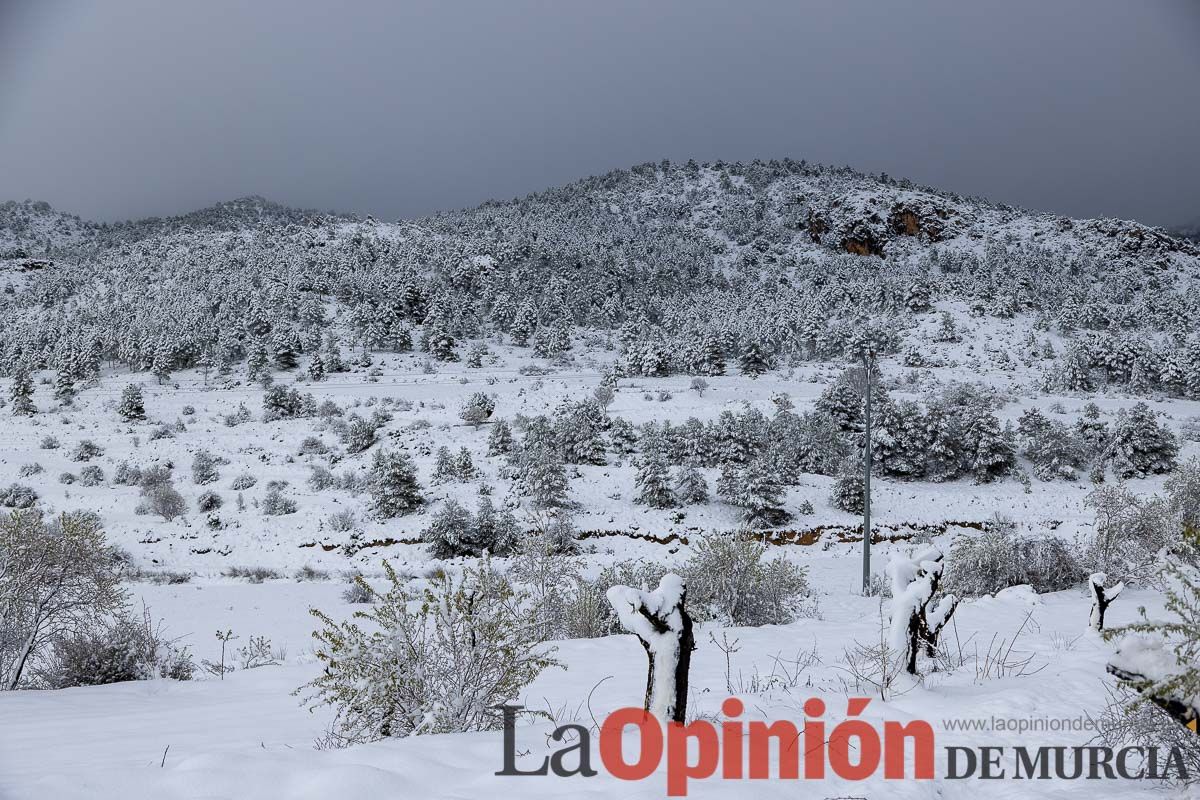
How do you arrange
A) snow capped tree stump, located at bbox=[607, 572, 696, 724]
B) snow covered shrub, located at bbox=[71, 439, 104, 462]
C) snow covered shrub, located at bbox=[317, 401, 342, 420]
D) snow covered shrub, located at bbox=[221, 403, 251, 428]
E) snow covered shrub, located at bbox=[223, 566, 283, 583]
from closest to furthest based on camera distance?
snow capped tree stump, located at bbox=[607, 572, 696, 724] → snow covered shrub, located at bbox=[223, 566, 283, 583] → snow covered shrub, located at bbox=[71, 439, 104, 462] → snow covered shrub, located at bbox=[221, 403, 251, 428] → snow covered shrub, located at bbox=[317, 401, 342, 420]

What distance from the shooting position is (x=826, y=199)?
326 ft

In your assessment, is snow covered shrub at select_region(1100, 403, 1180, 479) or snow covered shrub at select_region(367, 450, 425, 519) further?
→ snow covered shrub at select_region(1100, 403, 1180, 479)

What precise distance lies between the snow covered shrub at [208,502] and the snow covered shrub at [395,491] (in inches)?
266

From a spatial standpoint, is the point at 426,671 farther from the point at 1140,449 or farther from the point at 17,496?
the point at 1140,449

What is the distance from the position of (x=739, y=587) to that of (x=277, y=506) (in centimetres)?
2186

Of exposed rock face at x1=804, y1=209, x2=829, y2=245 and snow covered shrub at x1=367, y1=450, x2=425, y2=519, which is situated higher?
exposed rock face at x1=804, y1=209, x2=829, y2=245

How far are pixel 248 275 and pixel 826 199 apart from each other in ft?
297

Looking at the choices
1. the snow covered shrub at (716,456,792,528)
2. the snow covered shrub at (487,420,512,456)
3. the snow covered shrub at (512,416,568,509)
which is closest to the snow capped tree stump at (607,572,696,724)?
the snow covered shrub at (716,456,792,528)

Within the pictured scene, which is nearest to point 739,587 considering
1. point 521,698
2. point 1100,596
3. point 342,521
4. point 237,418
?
point 1100,596

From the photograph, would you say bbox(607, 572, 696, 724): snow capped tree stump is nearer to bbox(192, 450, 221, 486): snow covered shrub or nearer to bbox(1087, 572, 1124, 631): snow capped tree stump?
bbox(1087, 572, 1124, 631): snow capped tree stump

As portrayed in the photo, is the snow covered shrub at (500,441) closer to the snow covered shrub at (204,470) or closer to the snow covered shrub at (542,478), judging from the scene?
the snow covered shrub at (542,478)

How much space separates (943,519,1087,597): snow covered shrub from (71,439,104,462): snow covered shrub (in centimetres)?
3740

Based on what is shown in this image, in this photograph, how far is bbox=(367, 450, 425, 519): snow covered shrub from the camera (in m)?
23.9

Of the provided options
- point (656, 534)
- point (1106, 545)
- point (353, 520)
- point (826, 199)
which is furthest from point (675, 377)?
point (826, 199)
